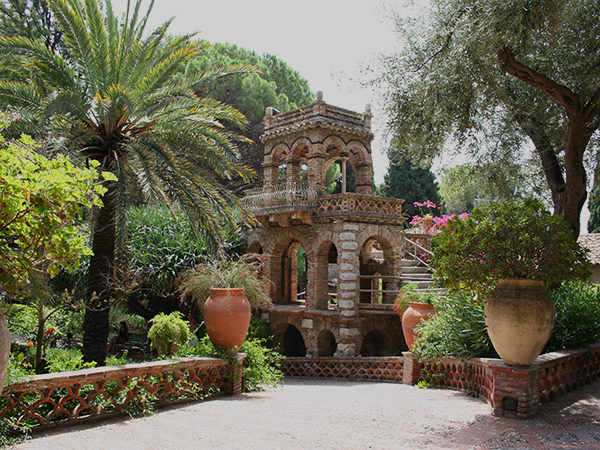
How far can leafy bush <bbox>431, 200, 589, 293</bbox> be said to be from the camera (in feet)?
21.0

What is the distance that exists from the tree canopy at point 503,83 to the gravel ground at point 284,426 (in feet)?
16.3

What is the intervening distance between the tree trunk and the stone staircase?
11.3 meters

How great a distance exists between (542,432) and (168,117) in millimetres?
7844

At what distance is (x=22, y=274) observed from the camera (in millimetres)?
4707

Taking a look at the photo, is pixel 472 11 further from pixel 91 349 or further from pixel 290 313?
pixel 290 313

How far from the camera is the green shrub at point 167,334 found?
8.52 metres

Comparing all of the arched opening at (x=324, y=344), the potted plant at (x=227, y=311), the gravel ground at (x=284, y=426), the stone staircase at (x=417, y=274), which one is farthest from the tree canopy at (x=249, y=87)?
the gravel ground at (x=284, y=426)

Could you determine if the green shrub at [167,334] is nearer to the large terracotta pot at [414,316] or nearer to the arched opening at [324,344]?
the large terracotta pot at [414,316]

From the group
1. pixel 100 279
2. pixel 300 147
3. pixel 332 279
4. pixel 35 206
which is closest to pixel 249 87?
pixel 300 147

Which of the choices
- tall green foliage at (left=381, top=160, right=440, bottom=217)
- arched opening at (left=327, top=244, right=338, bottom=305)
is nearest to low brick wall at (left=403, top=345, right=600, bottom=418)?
arched opening at (left=327, top=244, right=338, bottom=305)

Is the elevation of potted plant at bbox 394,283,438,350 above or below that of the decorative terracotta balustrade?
below

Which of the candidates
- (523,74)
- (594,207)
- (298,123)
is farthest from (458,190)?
(594,207)

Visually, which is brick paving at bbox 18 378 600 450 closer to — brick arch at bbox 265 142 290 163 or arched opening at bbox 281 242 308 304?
arched opening at bbox 281 242 308 304

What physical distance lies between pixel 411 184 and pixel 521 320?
3018 cm
